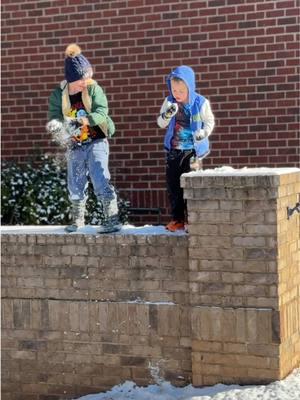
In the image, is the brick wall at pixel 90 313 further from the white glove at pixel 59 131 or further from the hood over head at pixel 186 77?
the hood over head at pixel 186 77

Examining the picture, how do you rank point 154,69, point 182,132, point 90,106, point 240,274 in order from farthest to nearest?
point 154,69
point 90,106
point 182,132
point 240,274

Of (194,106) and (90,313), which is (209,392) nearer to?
(90,313)

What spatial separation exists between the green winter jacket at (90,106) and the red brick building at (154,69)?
257 centimetres

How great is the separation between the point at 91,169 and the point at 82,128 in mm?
337

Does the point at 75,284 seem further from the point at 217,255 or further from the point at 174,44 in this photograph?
the point at 174,44

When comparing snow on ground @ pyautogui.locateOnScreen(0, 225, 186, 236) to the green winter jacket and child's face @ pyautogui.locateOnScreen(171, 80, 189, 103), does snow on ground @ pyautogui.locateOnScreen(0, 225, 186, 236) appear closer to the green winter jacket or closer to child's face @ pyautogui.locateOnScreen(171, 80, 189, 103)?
the green winter jacket

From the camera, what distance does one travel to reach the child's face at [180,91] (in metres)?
5.64

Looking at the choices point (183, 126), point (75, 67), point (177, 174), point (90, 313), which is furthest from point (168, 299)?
point (75, 67)

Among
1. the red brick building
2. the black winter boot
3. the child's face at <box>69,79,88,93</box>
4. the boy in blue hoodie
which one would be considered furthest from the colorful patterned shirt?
the red brick building

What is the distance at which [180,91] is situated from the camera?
5656 millimetres

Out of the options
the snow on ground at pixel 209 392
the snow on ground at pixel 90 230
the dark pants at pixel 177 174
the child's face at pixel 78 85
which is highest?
the child's face at pixel 78 85

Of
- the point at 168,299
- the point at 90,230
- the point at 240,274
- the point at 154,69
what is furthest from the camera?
the point at 154,69

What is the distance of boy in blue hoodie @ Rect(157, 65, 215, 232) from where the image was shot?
5.64 metres

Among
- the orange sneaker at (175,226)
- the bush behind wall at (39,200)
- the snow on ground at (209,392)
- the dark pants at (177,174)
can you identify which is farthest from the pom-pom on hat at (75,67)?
the snow on ground at (209,392)
